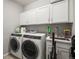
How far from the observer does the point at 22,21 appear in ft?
10.7

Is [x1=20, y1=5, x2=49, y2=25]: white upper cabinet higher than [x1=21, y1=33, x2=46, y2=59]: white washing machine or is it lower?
higher

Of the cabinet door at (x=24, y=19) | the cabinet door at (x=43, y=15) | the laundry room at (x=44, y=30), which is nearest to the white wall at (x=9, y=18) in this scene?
the laundry room at (x=44, y=30)

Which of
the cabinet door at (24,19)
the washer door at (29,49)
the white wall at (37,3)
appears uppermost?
the white wall at (37,3)

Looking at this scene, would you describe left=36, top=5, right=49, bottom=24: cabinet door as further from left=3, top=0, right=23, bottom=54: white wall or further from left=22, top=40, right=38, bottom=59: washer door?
left=3, top=0, right=23, bottom=54: white wall

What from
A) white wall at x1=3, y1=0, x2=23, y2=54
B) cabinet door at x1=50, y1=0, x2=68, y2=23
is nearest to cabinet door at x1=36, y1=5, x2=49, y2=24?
cabinet door at x1=50, y1=0, x2=68, y2=23

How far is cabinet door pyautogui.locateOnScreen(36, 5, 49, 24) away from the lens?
7.63 ft

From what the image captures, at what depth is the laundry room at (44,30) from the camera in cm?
174

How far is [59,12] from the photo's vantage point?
6.70ft

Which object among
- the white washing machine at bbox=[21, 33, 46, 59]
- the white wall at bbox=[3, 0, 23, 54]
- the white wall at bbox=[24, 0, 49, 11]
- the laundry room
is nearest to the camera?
the laundry room

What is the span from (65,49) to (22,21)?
2263 millimetres

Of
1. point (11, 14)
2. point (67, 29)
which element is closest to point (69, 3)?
point (67, 29)

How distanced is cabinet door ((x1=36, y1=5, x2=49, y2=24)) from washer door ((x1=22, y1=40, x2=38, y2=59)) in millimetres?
828

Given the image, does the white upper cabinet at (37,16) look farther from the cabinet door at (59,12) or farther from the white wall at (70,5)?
the white wall at (70,5)

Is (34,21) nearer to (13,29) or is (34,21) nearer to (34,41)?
(34,41)
